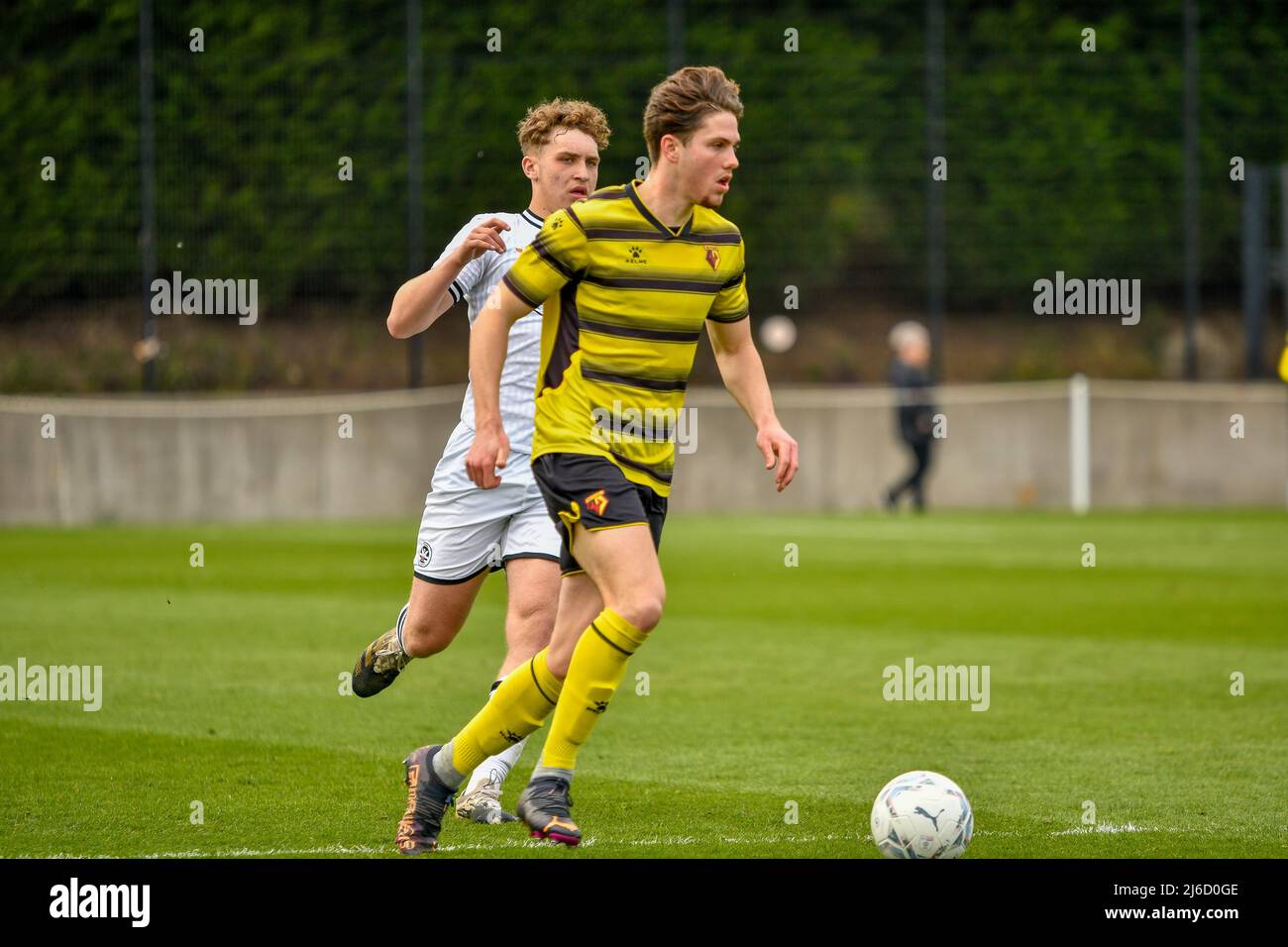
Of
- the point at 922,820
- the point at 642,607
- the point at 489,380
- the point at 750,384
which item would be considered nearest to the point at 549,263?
the point at 489,380

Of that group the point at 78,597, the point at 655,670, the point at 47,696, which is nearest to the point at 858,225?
the point at 78,597

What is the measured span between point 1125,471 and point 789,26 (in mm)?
6649

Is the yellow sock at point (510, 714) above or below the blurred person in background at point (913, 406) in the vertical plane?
below

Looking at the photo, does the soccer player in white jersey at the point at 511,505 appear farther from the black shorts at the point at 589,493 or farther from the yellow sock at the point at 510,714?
the black shorts at the point at 589,493

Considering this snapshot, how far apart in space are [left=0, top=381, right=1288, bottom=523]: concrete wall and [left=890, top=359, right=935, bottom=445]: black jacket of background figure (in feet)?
1.37

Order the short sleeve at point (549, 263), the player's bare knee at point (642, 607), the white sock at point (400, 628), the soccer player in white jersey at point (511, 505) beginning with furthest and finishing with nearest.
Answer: the white sock at point (400, 628)
the soccer player in white jersey at point (511, 505)
the short sleeve at point (549, 263)
the player's bare knee at point (642, 607)

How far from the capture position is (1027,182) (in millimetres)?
23672

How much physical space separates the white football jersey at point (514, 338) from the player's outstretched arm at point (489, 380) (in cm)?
86

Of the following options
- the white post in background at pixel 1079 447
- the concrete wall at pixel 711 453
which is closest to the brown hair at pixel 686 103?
the concrete wall at pixel 711 453

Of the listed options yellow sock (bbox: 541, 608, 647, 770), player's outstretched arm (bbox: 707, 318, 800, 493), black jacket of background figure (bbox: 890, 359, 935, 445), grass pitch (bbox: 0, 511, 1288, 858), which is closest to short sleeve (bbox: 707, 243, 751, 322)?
player's outstretched arm (bbox: 707, 318, 800, 493)

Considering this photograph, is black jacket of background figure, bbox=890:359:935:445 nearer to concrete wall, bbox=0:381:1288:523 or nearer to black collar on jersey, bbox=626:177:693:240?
concrete wall, bbox=0:381:1288:523

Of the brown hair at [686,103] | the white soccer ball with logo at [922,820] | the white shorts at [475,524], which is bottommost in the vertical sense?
the white soccer ball with logo at [922,820]

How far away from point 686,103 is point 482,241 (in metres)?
0.78

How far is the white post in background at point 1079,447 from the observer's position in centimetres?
2312
